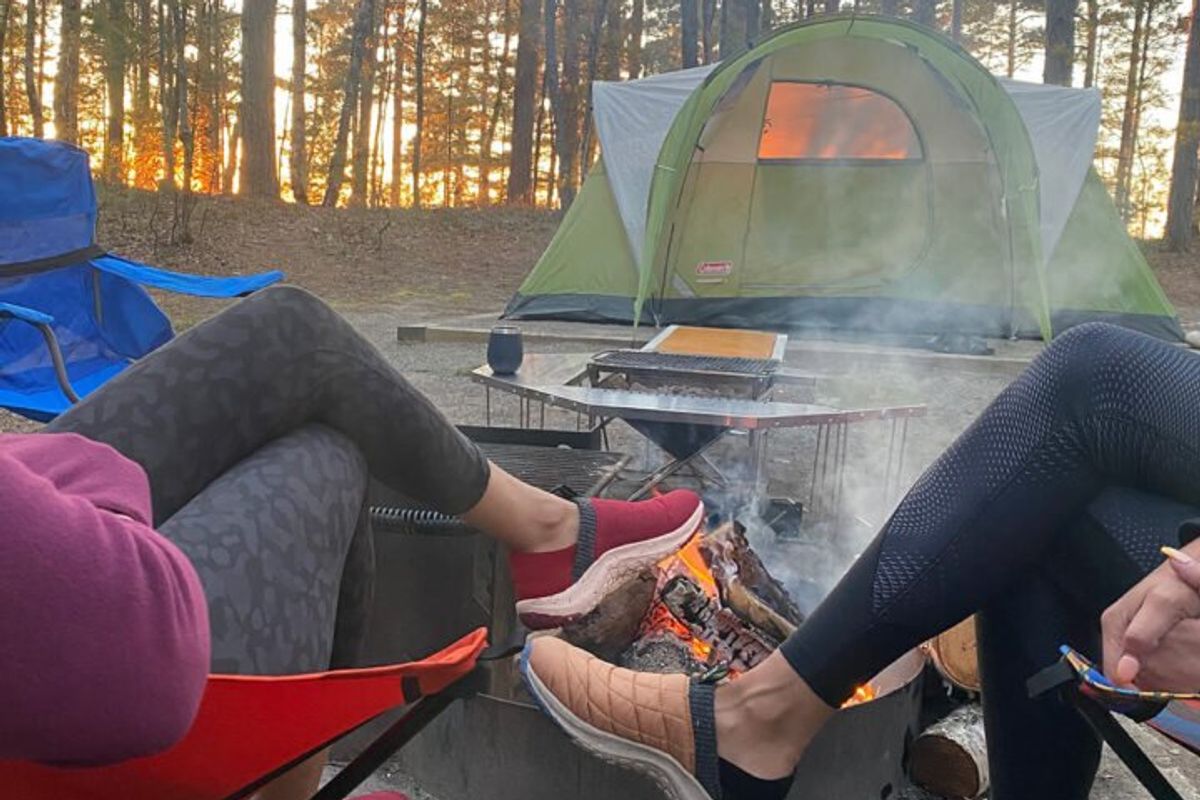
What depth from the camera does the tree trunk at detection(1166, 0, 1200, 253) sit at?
11.3 m

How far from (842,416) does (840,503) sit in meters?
0.69

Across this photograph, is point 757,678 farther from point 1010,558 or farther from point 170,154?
point 170,154

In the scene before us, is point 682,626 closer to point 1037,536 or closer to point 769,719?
point 769,719

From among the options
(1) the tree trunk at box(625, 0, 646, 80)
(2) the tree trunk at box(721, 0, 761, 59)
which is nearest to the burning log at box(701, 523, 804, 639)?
(2) the tree trunk at box(721, 0, 761, 59)

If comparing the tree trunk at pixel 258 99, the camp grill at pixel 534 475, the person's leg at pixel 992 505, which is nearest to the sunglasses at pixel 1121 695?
the person's leg at pixel 992 505

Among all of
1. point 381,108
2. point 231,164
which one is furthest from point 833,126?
point 231,164

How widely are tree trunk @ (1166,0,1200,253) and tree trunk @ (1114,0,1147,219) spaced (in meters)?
6.01

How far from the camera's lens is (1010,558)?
1.14m

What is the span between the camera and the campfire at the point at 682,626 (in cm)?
160

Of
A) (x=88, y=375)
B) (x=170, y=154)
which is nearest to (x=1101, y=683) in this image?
(x=88, y=375)

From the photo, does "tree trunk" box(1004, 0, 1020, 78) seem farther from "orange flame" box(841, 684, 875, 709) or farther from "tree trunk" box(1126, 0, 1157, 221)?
"orange flame" box(841, 684, 875, 709)

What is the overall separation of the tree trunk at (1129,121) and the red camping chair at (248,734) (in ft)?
→ 63.9

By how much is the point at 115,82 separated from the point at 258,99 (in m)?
4.29

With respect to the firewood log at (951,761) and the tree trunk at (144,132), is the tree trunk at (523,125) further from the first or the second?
the firewood log at (951,761)
